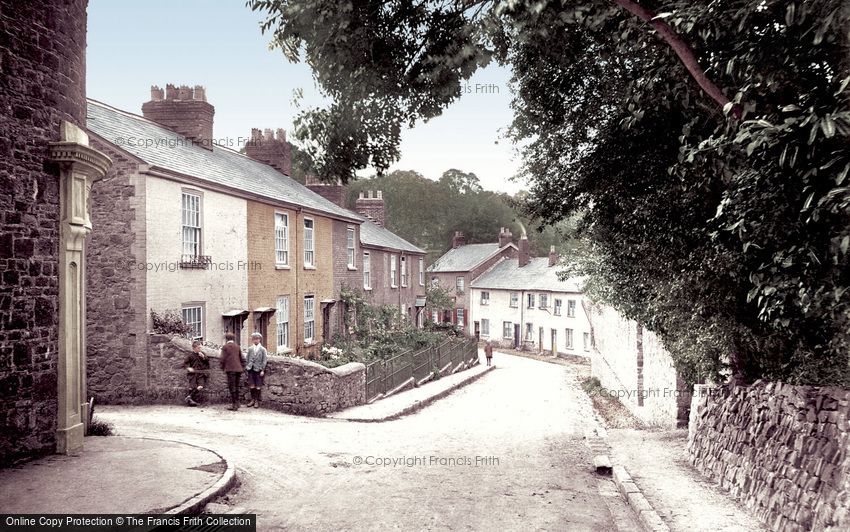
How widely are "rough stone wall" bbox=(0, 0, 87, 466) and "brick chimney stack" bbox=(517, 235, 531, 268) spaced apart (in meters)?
45.9

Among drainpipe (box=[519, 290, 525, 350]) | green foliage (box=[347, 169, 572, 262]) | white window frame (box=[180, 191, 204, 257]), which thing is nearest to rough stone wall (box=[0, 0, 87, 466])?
white window frame (box=[180, 191, 204, 257])

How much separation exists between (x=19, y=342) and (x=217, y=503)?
3.52 m

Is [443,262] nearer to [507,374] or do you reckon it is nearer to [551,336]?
[551,336]

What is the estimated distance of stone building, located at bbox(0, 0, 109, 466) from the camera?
8.21 metres

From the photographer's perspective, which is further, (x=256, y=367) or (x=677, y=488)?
(x=256, y=367)

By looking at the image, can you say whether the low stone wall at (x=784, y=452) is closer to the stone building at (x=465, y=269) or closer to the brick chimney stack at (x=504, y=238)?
the stone building at (x=465, y=269)

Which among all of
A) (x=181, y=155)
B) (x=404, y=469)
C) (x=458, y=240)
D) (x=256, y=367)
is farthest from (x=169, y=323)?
(x=458, y=240)

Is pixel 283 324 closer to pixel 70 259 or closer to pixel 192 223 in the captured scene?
pixel 192 223

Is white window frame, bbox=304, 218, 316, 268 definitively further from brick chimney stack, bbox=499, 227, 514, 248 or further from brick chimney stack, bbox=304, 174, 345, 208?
brick chimney stack, bbox=499, 227, 514, 248

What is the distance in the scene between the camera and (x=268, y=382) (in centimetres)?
1529

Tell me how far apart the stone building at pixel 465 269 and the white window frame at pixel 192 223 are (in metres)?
39.3

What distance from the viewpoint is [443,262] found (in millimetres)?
61406

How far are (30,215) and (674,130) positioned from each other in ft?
30.3

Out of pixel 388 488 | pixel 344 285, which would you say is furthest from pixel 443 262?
pixel 388 488
